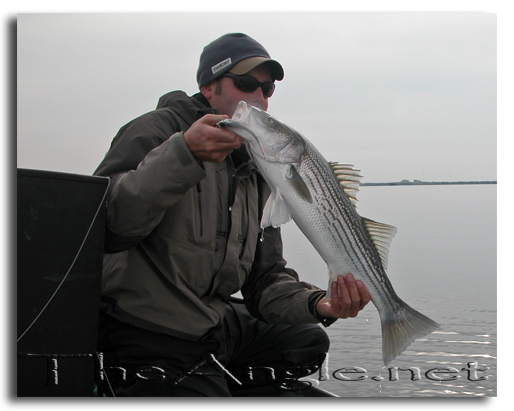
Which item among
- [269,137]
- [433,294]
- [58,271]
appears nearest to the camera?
[269,137]

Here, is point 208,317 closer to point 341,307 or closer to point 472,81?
point 341,307

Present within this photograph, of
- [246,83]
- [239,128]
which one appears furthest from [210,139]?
[246,83]

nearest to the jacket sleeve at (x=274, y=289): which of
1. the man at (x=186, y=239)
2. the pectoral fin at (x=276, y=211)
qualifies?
the man at (x=186, y=239)

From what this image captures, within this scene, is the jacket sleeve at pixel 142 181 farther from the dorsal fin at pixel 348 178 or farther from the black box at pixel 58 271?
the dorsal fin at pixel 348 178

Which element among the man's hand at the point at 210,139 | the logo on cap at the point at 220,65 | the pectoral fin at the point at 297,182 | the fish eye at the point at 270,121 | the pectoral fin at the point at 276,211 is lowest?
the pectoral fin at the point at 276,211

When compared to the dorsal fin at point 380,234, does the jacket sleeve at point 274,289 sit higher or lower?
lower

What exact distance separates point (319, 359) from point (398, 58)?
6.77 ft

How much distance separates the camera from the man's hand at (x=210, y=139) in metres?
2.51

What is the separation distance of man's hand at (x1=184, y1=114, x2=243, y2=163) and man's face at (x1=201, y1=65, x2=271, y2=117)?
2.43 ft

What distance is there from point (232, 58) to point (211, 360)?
1.64 metres

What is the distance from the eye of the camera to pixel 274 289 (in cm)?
339

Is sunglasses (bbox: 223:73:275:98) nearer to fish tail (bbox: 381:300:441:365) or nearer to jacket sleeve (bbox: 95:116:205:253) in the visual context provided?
jacket sleeve (bbox: 95:116:205:253)

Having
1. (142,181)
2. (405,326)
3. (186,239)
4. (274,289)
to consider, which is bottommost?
(405,326)

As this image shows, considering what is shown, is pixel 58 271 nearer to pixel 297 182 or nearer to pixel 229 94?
pixel 297 182
